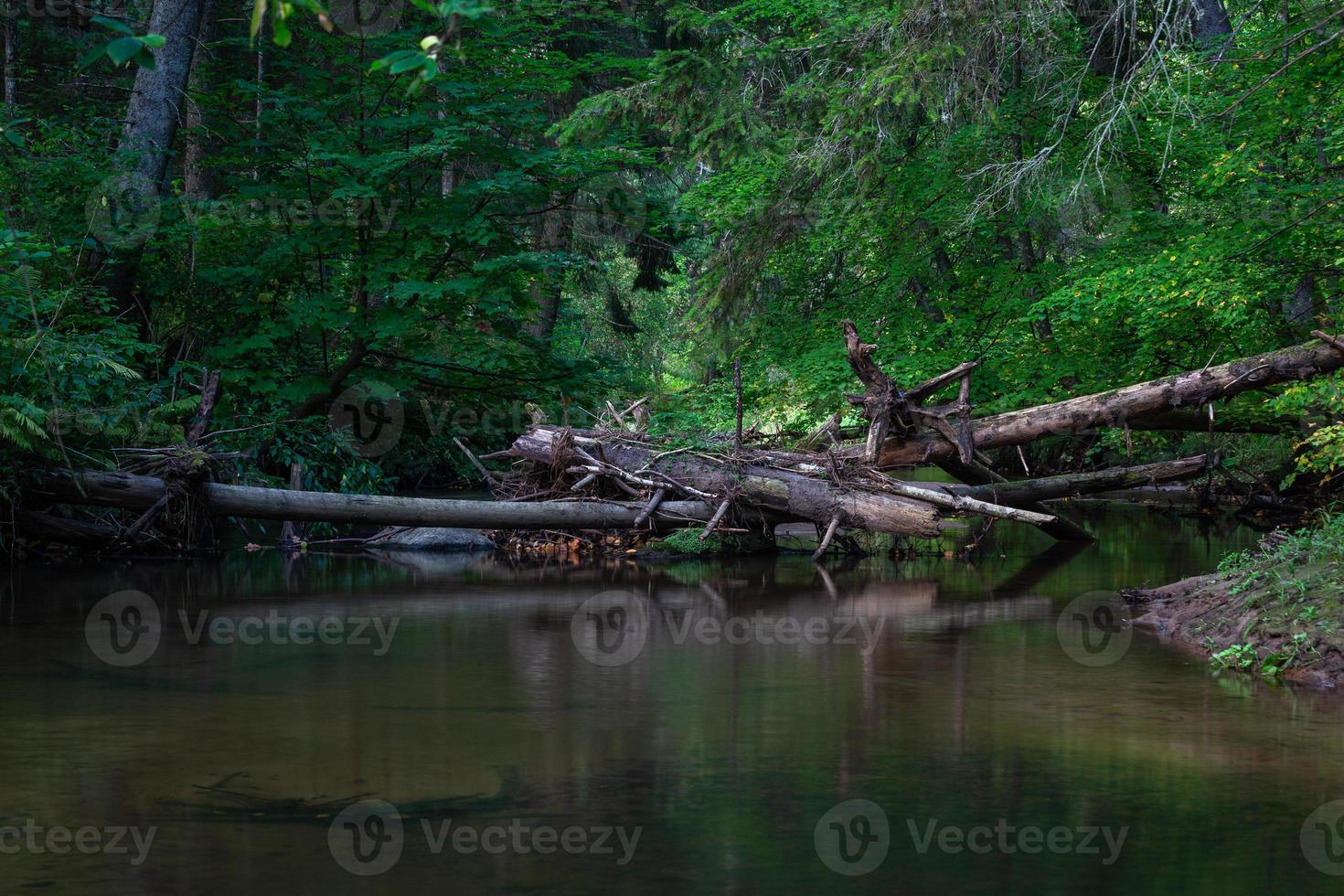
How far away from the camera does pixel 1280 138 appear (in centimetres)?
1504

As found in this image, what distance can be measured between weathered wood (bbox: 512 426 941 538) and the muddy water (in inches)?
131

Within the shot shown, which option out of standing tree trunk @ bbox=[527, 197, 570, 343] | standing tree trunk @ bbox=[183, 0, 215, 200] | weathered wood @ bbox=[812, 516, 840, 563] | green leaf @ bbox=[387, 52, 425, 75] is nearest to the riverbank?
weathered wood @ bbox=[812, 516, 840, 563]

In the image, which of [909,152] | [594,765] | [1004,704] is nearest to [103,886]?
[594,765]

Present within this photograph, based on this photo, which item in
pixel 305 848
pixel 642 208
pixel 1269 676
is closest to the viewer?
pixel 305 848

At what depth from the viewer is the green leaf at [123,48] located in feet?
11.0

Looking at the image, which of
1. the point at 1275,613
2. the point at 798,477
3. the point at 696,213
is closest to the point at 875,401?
the point at 798,477

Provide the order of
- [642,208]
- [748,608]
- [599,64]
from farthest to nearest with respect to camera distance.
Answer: [599,64]
[642,208]
[748,608]

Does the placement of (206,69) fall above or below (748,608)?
above

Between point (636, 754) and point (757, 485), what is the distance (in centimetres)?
854

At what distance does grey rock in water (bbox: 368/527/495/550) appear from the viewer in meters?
15.3

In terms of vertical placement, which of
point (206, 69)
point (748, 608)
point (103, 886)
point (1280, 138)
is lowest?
point (103, 886)

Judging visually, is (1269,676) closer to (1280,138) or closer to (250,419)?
(1280,138)

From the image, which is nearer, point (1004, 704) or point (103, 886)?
point (103, 886)

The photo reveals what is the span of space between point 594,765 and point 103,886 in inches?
82.9
